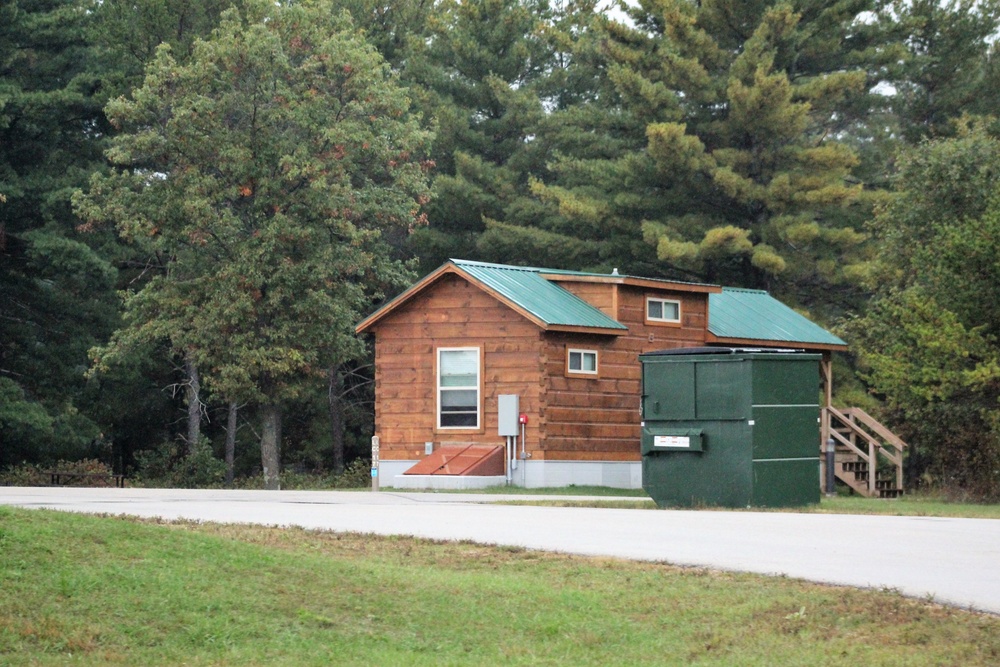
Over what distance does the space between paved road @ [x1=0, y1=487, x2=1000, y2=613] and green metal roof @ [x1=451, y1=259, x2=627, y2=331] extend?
8.10 metres

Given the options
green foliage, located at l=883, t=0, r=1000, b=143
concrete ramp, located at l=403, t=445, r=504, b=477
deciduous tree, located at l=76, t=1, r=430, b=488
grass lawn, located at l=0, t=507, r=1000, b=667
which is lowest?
grass lawn, located at l=0, t=507, r=1000, b=667

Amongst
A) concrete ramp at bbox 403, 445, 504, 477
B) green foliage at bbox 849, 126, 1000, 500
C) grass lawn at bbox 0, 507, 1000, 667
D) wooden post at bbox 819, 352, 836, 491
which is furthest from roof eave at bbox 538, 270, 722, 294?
grass lawn at bbox 0, 507, 1000, 667

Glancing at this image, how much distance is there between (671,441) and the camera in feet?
73.6

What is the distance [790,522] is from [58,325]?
107ft

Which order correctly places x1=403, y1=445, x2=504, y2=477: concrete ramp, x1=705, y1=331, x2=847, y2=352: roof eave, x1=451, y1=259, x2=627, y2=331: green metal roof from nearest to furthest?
x1=403, y1=445, x2=504, y2=477: concrete ramp, x1=451, y1=259, x2=627, y2=331: green metal roof, x1=705, y1=331, x2=847, y2=352: roof eave

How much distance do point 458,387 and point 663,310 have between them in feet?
17.0

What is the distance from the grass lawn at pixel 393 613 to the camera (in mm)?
9883

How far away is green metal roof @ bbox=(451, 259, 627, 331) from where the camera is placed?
31703mm

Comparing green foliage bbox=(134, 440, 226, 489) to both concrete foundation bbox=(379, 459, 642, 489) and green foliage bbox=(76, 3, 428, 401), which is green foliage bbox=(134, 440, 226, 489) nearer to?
green foliage bbox=(76, 3, 428, 401)

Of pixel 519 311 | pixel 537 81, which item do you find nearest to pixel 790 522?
pixel 519 311

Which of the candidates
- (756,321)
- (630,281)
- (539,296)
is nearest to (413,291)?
(539,296)

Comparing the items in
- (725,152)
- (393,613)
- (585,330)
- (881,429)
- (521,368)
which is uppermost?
(725,152)

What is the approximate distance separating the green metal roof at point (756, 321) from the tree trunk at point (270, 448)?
42.2 ft

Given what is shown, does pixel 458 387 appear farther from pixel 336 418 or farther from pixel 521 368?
pixel 336 418
